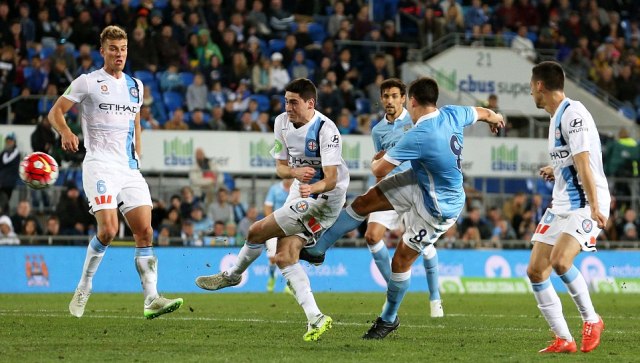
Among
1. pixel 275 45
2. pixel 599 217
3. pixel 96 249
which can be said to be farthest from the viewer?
pixel 275 45

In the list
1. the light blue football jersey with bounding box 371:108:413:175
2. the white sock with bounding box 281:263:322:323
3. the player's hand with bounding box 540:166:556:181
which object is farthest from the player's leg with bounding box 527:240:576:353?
the light blue football jersey with bounding box 371:108:413:175

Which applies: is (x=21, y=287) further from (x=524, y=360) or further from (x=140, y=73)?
Result: (x=524, y=360)

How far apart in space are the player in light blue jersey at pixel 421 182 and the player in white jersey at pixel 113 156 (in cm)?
181

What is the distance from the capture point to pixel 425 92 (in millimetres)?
10984

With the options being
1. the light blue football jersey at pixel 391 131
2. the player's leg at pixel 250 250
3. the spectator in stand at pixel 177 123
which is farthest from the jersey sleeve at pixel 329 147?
the spectator in stand at pixel 177 123

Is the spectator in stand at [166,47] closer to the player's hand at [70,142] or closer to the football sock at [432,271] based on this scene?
the football sock at [432,271]

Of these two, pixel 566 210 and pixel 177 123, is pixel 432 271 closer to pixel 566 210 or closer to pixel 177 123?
pixel 566 210

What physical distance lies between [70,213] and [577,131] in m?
13.8

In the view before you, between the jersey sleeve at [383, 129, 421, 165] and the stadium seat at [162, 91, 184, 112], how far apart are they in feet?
49.5

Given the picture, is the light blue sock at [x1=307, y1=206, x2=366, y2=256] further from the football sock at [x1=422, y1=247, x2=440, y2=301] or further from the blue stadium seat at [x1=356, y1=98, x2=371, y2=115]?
the blue stadium seat at [x1=356, y1=98, x2=371, y2=115]

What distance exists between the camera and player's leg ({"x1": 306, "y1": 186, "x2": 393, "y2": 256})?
458 inches

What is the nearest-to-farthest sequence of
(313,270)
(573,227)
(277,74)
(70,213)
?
(573,227) → (70,213) → (313,270) → (277,74)

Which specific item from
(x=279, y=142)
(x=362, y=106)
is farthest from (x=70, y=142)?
(x=362, y=106)

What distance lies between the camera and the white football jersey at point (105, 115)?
1211 cm
